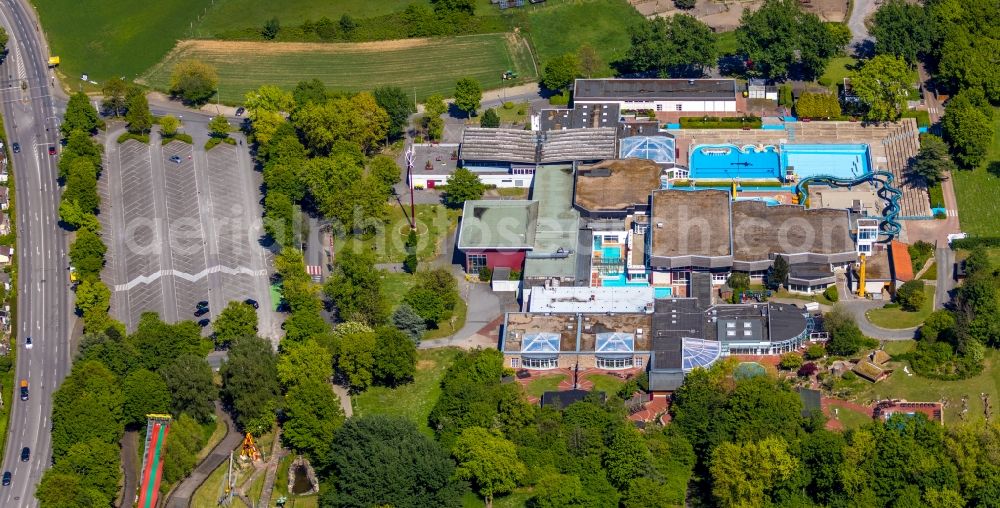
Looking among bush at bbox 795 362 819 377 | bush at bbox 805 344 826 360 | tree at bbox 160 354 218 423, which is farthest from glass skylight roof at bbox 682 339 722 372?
tree at bbox 160 354 218 423

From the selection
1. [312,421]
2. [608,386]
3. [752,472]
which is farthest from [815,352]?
[312,421]

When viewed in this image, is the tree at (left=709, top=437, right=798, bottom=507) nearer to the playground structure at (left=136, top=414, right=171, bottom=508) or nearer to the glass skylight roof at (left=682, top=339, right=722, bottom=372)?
the glass skylight roof at (left=682, top=339, right=722, bottom=372)

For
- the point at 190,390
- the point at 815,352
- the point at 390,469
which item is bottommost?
the point at 390,469

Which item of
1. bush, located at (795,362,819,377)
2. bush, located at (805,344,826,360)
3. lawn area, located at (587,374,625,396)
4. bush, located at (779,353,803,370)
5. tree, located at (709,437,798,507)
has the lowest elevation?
tree, located at (709,437,798,507)

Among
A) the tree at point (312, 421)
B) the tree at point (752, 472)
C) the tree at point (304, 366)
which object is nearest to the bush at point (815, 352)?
the tree at point (752, 472)

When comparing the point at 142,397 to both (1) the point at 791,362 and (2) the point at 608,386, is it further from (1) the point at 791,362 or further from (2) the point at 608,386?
(1) the point at 791,362

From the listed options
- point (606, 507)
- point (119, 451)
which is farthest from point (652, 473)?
point (119, 451)
